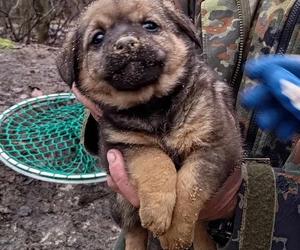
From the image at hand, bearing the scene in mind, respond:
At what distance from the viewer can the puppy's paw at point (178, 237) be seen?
1.93 metres

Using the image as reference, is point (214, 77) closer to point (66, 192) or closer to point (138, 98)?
point (138, 98)

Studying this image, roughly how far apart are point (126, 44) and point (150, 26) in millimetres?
295

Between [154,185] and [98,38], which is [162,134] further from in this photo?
[98,38]

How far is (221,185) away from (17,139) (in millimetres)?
1932

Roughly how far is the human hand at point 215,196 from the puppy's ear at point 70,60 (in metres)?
0.46

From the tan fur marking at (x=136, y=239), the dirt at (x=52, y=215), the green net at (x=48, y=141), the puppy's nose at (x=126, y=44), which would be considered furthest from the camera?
the green net at (x=48, y=141)

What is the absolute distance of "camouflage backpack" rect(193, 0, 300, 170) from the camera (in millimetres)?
2131

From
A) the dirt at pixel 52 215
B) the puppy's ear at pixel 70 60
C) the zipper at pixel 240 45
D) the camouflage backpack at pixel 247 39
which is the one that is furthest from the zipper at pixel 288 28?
the dirt at pixel 52 215

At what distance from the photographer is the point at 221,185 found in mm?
2066

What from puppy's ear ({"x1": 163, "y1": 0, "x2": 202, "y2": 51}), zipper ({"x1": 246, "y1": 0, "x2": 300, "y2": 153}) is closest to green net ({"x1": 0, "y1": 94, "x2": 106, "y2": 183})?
puppy's ear ({"x1": 163, "y1": 0, "x2": 202, "y2": 51})

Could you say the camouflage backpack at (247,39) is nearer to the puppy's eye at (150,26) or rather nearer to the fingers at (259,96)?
the puppy's eye at (150,26)

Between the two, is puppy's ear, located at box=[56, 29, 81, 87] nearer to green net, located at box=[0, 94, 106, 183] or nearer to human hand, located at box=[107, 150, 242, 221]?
human hand, located at box=[107, 150, 242, 221]

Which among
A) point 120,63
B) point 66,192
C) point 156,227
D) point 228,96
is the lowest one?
point 66,192

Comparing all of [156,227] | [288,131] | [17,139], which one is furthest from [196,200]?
[17,139]
